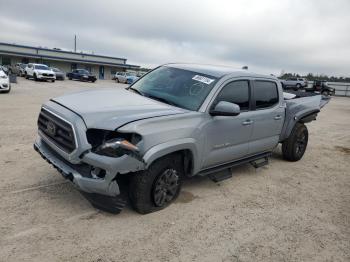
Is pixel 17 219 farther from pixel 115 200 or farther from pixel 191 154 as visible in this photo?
pixel 191 154

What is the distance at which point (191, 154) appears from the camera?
3979mm

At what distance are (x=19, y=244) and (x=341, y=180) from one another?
17.9ft

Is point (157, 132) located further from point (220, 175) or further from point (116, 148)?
point (220, 175)

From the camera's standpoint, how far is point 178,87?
4531mm

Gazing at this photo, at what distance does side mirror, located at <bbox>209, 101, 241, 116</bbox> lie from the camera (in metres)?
4.00

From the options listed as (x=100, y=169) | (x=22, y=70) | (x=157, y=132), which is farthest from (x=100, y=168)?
(x=22, y=70)

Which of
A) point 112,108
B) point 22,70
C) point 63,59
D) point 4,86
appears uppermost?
point 63,59

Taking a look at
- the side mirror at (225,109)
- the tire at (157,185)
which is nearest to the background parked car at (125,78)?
the side mirror at (225,109)

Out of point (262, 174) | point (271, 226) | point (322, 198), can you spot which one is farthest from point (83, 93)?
point (322, 198)

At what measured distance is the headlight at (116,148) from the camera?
3217mm

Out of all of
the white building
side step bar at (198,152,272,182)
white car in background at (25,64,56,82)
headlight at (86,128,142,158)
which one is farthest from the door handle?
the white building

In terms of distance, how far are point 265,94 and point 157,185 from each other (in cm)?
271

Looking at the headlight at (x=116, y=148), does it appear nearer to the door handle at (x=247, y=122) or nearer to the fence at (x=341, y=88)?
the door handle at (x=247, y=122)

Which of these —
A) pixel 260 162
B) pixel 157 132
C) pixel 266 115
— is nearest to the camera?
pixel 157 132
